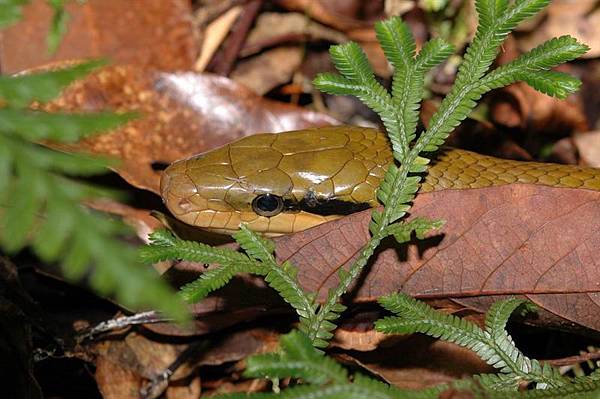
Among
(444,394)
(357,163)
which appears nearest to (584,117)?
(357,163)

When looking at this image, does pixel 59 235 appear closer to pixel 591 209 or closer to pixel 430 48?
pixel 430 48

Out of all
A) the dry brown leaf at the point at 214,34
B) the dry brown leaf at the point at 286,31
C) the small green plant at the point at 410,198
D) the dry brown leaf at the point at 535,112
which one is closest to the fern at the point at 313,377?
the small green plant at the point at 410,198

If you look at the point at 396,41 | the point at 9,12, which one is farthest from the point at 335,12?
the point at 9,12

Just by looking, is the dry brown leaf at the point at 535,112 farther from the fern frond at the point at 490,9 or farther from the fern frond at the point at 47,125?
the fern frond at the point at 47,125

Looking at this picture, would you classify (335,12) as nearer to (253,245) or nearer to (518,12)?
(518,12)

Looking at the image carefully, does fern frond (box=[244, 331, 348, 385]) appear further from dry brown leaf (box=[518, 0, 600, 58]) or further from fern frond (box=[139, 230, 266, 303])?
dry brown leaf (box=[518, 0, 600, 58])
